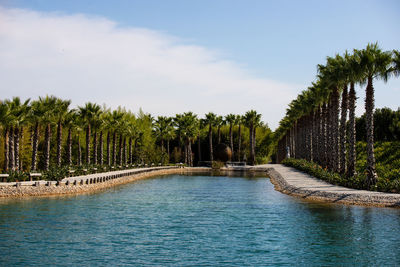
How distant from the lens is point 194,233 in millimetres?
22734

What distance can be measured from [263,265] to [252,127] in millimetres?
93325

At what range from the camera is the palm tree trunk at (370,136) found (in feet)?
119

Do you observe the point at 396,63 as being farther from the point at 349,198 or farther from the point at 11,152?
the point at 11,152

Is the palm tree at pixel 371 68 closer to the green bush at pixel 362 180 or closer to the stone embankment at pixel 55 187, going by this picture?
the green bush at pixel 362 180

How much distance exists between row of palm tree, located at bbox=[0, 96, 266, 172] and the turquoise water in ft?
65.2

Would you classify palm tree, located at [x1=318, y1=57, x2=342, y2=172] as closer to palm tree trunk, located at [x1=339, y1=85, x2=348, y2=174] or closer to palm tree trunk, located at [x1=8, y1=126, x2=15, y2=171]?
palm tree trunk, located at [x1=339, y1=85, x2=348, y2=174]

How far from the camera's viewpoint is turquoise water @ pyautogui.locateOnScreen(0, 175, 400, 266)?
699 inches

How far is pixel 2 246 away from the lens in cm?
1942

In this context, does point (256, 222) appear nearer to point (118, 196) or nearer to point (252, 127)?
point (118, 196)

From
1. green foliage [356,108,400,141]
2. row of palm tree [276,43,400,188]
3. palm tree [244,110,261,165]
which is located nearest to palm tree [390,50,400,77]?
row of palm tree [276,43,400,188]

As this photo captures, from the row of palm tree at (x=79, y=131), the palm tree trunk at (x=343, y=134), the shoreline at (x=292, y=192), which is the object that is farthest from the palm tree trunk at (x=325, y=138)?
the row of palm tree at (x=79, y=131)

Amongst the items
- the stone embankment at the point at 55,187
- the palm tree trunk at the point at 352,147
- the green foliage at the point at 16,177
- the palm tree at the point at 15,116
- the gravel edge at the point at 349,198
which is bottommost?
the gravel edge at the point at 349,198

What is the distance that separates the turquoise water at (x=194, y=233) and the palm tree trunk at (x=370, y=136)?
20.8 feet

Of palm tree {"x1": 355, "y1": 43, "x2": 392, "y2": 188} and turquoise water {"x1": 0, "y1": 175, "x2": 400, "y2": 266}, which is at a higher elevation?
palm tree {"x1": 355, "y1": 43, "x2": 392, "y2": 188}
